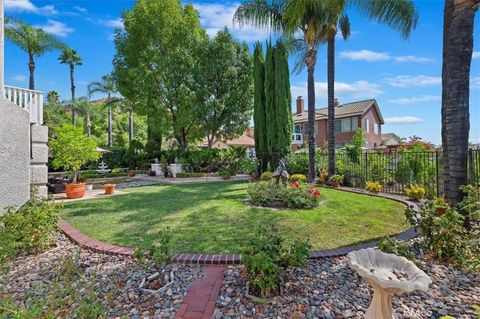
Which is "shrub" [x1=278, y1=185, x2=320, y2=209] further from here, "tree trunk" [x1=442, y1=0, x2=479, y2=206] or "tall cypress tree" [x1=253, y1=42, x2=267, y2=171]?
"tall cypress tree" [x1=253, y1=42, x2=267, y2=171]

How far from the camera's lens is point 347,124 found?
3038cm

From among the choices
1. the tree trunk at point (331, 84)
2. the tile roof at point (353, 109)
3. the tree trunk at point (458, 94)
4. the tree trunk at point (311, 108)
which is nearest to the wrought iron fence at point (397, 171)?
the tree trunk at point (331, 84)

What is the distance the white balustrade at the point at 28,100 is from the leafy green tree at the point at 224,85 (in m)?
12.7

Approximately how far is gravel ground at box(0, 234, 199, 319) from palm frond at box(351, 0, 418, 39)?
1127 centimetres

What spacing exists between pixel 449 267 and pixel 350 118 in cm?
2830

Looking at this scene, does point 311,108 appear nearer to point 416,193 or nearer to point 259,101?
point 259,101

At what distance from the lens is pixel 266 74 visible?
16.9 m

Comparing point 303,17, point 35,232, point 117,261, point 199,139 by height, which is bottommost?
point 117,261

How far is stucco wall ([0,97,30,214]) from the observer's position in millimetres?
5574

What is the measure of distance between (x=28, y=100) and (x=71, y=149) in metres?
3.70

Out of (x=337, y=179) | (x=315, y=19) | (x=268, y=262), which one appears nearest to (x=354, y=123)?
(x=315, y=19)

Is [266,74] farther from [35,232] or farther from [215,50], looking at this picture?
[35,232]

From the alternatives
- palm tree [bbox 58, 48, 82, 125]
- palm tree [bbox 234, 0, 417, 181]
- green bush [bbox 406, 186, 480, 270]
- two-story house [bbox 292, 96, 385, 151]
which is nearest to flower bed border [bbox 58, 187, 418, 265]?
green bush [bbox 406, 186, 480, 270]

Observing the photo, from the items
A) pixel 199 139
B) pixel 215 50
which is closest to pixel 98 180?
pixel 199 139
